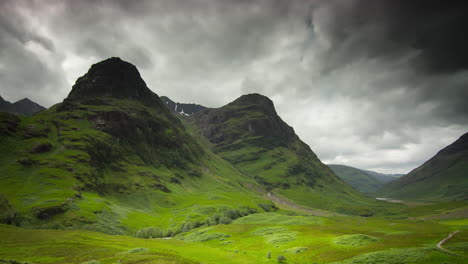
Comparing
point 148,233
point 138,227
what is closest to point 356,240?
point 148,233

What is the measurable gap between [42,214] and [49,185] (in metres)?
36.4

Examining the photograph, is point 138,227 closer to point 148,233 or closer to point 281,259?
point 148,233

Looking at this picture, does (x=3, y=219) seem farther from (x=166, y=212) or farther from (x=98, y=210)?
(x=166, y=212)

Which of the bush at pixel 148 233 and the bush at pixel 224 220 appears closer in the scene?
the bush at pixel 148 233

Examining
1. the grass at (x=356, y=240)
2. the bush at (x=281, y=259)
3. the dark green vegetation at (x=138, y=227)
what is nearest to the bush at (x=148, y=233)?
the dark green vegetation at (x=138, y=227)

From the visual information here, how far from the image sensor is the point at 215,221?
14300 centimetres

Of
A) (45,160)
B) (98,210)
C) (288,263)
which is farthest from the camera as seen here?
(45,160)

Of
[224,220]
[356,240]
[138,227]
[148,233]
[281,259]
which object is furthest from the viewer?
[224,220]

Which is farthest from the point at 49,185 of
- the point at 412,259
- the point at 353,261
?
the point at 412,259

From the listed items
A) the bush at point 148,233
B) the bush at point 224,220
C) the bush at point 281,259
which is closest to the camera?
the bush at point 281,259

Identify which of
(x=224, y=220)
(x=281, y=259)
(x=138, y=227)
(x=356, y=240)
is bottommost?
→ (x=281, y=259)

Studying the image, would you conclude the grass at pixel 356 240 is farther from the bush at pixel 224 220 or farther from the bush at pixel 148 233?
the bush at pixel 224 220

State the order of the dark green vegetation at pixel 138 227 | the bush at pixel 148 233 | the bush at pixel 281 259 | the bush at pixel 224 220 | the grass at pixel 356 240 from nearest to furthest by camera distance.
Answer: the dark green vegetation at pixel 138 227, the bush at pixel 281 259, the grass at pixel 356 240, the bush at pixel 148 233, the bush at pixel 224 220

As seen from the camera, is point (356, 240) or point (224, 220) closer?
point (356, 240)
